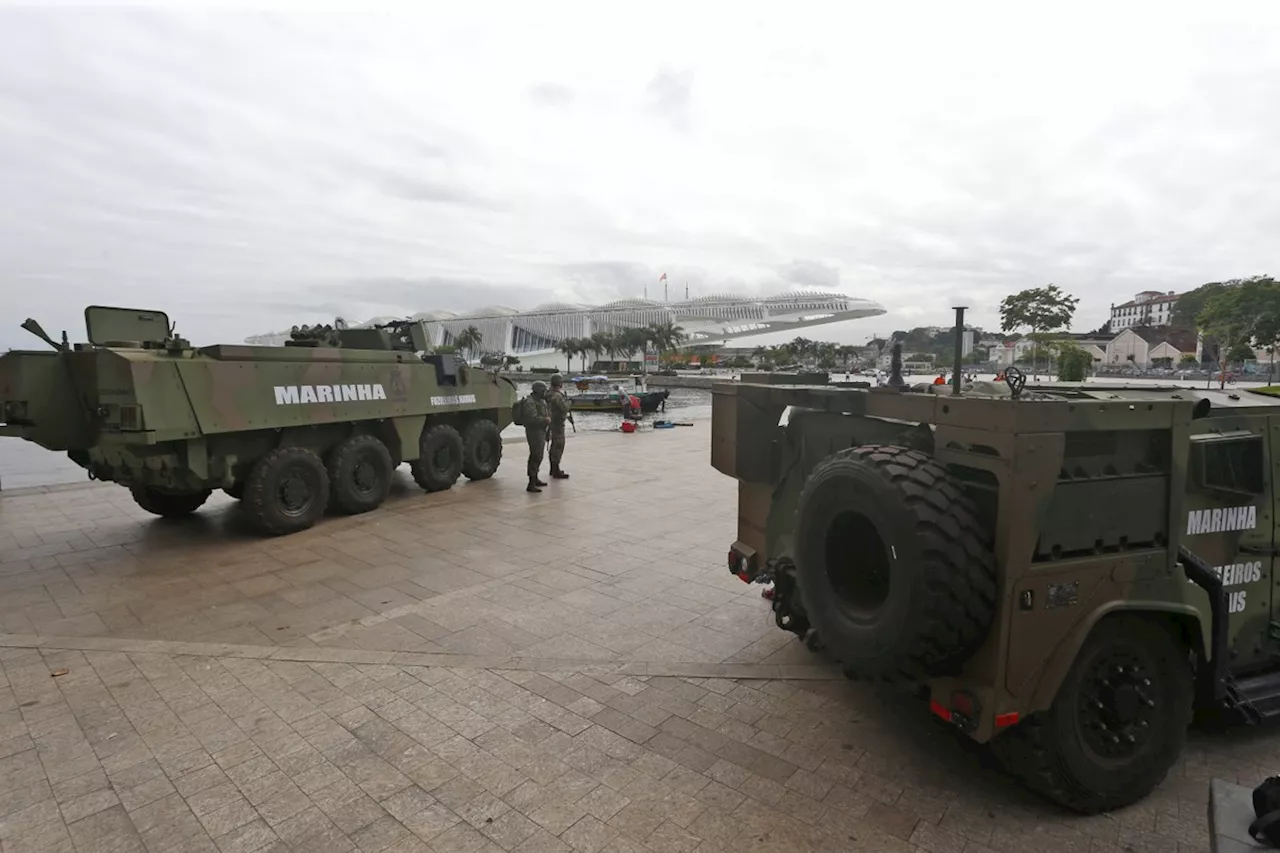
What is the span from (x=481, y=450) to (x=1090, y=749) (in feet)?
31.1

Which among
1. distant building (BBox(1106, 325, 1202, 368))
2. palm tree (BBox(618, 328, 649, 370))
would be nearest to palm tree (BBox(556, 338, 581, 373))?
palm tree (BBox(618, 328, 649, 370))

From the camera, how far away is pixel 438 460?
34.0ft

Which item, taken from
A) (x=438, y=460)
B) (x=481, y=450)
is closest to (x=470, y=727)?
(x=438, y=460)

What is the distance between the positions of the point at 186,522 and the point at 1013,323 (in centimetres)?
2313

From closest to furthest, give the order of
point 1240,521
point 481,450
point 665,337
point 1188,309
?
point 1240,521
point 481,450
point 1188,309
point 665,337

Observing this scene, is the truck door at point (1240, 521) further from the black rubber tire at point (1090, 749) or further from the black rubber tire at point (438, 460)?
the black rubber tire at point (438, 460)

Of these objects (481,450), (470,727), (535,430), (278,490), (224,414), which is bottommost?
(470,727)

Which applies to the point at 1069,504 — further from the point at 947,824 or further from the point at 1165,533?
the point at 947,824

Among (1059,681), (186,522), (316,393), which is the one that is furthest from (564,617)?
(186,522)

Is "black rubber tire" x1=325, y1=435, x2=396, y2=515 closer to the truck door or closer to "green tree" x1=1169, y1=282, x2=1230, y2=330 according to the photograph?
the truck door

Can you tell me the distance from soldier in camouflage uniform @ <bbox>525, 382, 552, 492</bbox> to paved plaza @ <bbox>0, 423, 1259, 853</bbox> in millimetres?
3504

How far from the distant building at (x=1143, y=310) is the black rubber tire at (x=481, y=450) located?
370 ft

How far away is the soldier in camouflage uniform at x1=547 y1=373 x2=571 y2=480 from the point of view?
1073 centimetres

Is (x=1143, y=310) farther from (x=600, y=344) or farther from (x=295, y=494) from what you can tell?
(x=295, y=494)
